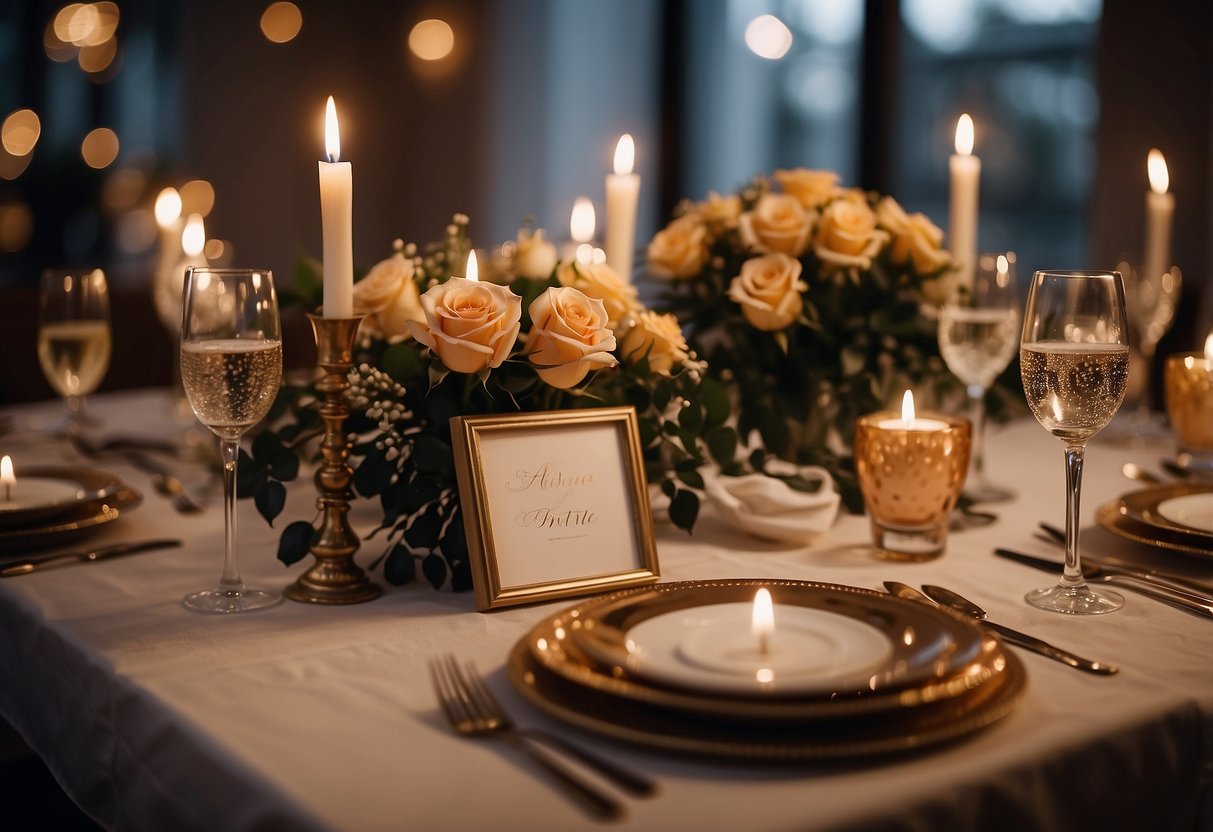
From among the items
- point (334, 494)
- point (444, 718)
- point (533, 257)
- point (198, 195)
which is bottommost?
point (444, 718)

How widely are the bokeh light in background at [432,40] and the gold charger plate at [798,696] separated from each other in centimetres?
514

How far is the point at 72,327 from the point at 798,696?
4.42ft

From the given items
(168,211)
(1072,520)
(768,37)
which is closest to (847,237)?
(1072,520)

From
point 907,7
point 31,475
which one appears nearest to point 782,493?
point 31,475

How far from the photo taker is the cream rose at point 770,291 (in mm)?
1414

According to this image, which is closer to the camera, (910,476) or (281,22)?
(910,476)

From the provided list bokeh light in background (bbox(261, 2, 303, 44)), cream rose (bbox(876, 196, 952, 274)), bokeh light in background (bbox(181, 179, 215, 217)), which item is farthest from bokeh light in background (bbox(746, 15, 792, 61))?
cream rose (bbox(876, 196, 952, 274))

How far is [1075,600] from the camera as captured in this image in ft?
3.46

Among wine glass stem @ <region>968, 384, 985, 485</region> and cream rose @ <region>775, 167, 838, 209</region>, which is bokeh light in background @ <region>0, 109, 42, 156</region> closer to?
cream rose @ <region>775, 167, 838, 209</region>

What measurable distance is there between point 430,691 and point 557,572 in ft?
0.77

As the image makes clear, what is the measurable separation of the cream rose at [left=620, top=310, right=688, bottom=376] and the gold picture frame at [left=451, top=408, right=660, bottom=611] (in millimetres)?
117

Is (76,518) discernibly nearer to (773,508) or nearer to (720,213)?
(773,508)

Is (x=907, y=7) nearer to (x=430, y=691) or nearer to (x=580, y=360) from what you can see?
(x=580, y=360)

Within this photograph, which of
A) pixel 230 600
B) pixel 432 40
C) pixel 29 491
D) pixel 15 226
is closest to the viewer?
pixel 230 600
